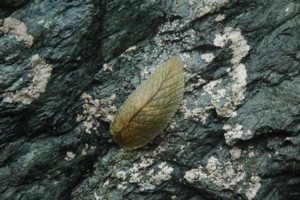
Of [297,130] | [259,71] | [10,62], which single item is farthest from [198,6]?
[10,62]

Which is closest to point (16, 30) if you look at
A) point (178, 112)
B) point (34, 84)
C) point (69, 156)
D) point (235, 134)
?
point (34, 84)

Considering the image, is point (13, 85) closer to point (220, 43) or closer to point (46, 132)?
point (46, 132)

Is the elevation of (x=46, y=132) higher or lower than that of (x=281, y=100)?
higher

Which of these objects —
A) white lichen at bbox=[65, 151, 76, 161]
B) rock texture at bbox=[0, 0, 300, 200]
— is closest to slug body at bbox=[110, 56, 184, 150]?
rock texture at bbox=[0, 0, 300, 200]

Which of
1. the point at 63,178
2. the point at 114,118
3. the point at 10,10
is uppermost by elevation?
the point at 10,10

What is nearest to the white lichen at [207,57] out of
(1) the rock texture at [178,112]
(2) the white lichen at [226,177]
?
(1) the rock texture at [178,112]

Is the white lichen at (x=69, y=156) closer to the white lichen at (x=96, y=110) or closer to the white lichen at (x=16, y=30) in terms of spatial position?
the white lichen at (x=96, y=110)

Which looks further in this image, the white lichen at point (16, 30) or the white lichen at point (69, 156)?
the white lichen at point (69, 156)

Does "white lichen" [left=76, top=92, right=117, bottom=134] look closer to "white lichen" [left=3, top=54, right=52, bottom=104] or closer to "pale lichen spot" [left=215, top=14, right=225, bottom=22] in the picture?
"white lichen" [left=3, top=54, right=52, bottom=104]
